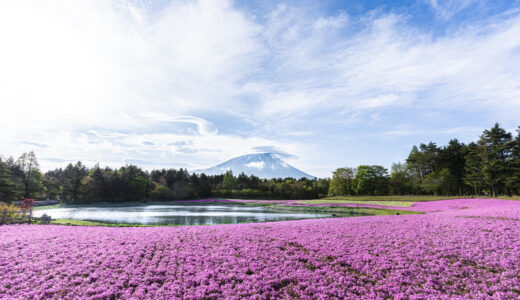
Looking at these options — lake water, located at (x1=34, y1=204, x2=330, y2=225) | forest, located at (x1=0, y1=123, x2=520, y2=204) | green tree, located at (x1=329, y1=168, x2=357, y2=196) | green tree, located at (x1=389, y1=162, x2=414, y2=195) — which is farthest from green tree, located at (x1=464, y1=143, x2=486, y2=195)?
lake water, located at (x1=34, y1=204, x2=330, y2=225)

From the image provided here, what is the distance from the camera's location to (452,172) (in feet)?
220

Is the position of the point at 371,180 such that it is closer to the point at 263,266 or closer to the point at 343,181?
the point at 343,181

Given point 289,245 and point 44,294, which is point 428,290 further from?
point 44,294

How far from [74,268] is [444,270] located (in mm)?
14192

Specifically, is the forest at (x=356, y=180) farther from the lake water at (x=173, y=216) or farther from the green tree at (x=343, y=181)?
the lake water at (x=173, y=216)

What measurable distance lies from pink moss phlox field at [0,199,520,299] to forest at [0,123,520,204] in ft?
129

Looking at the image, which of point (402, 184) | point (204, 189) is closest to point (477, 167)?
point (402, 184)

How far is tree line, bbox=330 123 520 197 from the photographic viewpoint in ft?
157

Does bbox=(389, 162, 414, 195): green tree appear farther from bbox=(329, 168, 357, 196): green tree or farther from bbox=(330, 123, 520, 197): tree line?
bbox=(329, 168, 357, 196): green tree

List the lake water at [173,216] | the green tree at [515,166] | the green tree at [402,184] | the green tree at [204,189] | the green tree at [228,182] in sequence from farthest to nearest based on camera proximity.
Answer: the green tree at [228,182], the green tree at [204,189], the green tree at [402,184], the green tree at [515,166], the lake water at [173,216]

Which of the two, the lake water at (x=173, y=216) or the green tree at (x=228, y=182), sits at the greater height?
the green tree at (x=228, y=182)

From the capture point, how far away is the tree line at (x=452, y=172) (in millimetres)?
47875

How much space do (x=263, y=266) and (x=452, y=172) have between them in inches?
3098

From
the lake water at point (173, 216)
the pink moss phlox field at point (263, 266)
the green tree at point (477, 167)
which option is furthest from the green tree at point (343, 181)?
the pink moss phlox field at point (263, 266)
